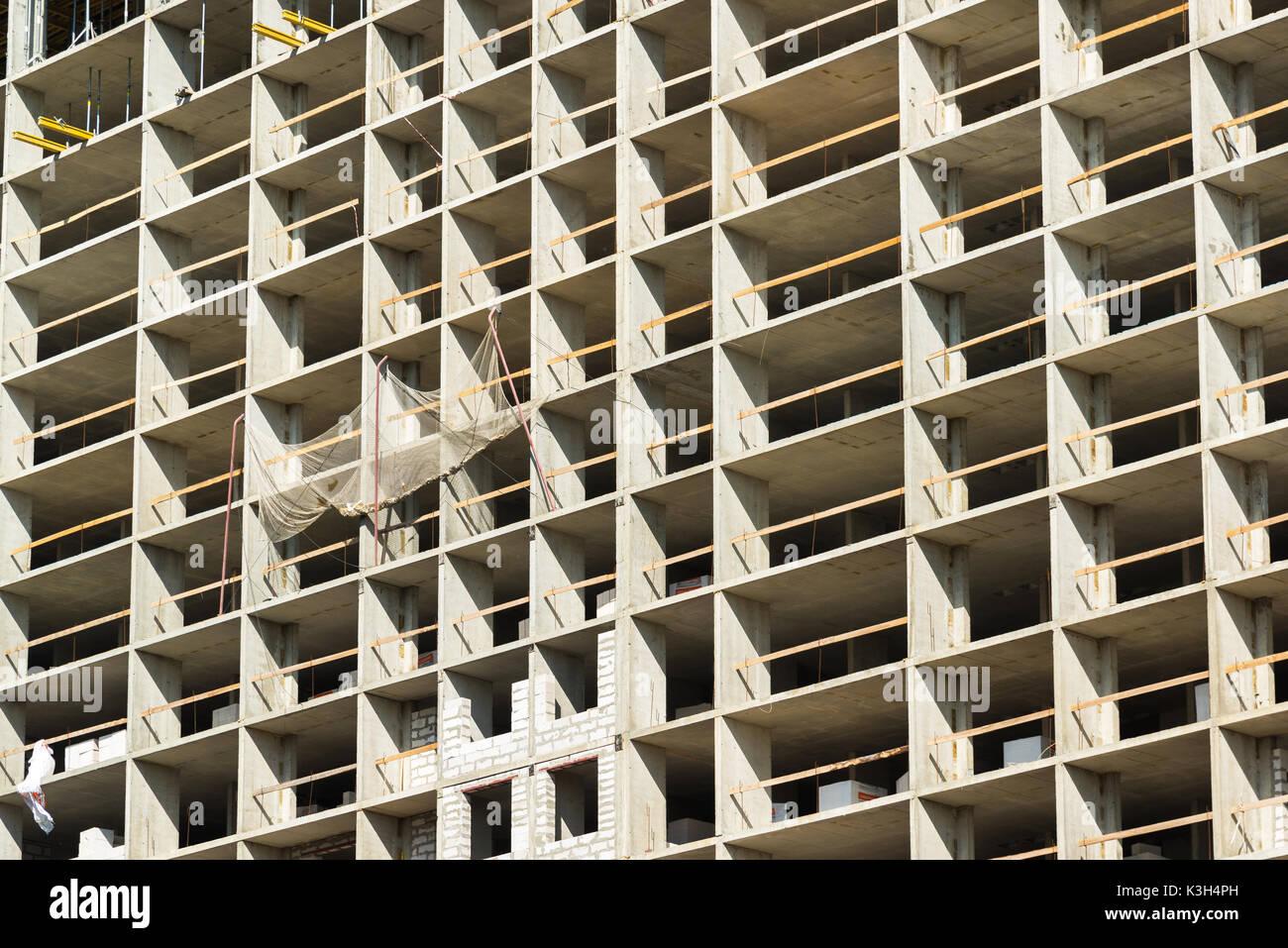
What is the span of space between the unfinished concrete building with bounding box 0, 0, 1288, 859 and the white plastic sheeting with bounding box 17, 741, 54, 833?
1366 millimetres

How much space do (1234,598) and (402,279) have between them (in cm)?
2389

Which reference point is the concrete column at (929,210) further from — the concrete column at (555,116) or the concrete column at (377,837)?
the concrete column at (377,837)

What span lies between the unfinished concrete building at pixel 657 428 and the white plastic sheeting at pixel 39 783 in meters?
1.37

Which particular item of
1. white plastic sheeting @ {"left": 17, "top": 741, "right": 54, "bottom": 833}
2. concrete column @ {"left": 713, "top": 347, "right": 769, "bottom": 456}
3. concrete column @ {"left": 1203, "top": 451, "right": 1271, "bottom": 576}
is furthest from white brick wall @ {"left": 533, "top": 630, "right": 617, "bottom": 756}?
concrete column @ {"left": 1203, "top": 451, "right": 1271, "bottom": 576}

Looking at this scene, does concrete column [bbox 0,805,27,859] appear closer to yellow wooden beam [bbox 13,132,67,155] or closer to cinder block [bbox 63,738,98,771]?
cinder block [bbox 63,738,98,771]

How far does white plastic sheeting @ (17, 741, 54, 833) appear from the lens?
65.8m

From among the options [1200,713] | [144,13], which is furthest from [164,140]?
[1200,713]

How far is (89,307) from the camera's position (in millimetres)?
74875

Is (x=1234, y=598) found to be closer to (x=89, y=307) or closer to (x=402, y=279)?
(x=402, y=279)

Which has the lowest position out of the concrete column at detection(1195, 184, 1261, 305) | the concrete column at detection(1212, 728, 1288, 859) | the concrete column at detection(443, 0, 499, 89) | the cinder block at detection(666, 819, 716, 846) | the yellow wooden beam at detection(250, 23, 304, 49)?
the concrete column at detection(1212, 728, 1288, 859)

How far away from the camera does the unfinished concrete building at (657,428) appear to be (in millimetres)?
52875

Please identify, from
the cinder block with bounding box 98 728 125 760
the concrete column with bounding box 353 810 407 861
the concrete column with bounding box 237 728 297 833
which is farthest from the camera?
the cinder block with bounding box 98 728 125 760

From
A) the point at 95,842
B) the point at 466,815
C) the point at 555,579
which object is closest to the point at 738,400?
the point at 555,579
